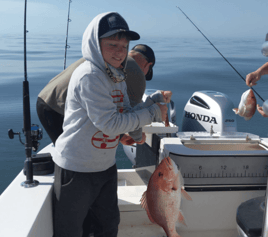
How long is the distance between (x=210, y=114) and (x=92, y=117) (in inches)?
78.2

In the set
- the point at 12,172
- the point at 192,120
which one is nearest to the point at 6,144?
the point at 12,172

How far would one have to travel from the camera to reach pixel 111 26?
4.02ft

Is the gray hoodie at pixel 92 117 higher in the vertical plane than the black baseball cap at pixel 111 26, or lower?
lower

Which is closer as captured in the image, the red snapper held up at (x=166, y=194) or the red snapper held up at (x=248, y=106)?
the red snapper held up at (x=166, y=194)

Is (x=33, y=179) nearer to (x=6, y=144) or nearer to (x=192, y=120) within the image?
(x=192, y=120)

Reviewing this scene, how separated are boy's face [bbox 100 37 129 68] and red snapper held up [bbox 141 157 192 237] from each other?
492mm

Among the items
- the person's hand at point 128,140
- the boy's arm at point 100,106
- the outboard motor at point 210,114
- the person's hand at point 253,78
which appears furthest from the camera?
the outboard motor at point 210,114

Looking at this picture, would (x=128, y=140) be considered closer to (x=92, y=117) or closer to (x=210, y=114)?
(x=92, y=117)

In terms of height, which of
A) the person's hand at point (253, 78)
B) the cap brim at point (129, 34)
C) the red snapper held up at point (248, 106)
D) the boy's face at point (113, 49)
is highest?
the cap brim at point (129, 34)

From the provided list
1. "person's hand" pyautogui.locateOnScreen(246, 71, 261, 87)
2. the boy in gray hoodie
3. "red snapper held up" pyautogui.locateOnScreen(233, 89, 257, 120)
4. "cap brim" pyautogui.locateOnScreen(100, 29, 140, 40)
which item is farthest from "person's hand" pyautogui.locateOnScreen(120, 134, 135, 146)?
"person's hand" pyautogui.locateOnScreen(246, 71, 261, 87)

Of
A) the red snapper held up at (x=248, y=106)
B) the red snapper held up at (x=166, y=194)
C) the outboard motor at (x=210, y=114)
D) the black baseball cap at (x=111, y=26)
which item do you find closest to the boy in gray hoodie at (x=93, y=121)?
the black baseball cap at (x=111, y=26)

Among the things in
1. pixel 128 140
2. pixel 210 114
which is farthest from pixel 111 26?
pixel 210 114

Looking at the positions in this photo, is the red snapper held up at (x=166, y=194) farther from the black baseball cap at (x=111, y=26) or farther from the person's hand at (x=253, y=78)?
Result: the person's hand at (x=253, y=78)

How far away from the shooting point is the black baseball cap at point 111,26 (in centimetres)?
121
